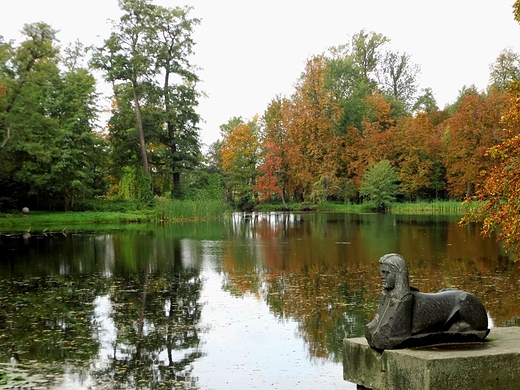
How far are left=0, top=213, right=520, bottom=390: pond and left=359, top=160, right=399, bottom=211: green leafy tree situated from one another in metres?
29.2

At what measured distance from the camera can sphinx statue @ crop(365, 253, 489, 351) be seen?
5.65 meters

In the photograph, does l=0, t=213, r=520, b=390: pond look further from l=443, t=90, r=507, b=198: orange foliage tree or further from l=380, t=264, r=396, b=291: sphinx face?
l=443, t=90, r=507, b=198: orange foliage tree

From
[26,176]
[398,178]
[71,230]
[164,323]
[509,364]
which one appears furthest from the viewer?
[398,178]

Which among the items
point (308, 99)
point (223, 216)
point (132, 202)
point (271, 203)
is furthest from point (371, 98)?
point (132, 202)

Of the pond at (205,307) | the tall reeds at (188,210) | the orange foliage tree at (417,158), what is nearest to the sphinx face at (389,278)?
the pond at (205,307)

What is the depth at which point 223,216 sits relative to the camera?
42.6 m

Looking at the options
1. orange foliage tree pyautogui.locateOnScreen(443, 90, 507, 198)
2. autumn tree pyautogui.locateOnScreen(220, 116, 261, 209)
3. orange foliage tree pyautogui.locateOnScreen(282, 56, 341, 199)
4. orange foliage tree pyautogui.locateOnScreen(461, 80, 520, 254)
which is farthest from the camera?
autumn tree pyautogui.locateOnScreen(220, 116, 261, 209)

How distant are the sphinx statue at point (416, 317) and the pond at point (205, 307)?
1108 millimetres

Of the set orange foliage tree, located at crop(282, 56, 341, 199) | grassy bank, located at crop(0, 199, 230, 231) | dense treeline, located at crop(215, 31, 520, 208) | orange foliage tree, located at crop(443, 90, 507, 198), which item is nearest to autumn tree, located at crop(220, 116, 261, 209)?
dense treeline, located at crop(215, 31, 520, 208)

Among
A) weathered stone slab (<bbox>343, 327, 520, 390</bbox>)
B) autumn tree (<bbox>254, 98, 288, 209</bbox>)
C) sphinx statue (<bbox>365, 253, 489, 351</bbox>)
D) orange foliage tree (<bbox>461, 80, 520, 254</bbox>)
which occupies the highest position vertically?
autumn tree (<bbox>254, 98, 288, 209</bbox>)

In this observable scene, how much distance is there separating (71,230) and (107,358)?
84.8 feet

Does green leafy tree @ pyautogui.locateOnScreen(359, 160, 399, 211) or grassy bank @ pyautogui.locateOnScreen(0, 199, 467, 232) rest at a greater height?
green leafy tree @ pyautogui.locateOnScreen(359, 160, 399, 211)

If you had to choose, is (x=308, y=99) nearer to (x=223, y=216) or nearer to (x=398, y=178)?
(x=398, y=178)

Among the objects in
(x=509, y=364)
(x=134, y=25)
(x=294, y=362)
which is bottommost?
(x=294, y=362)
